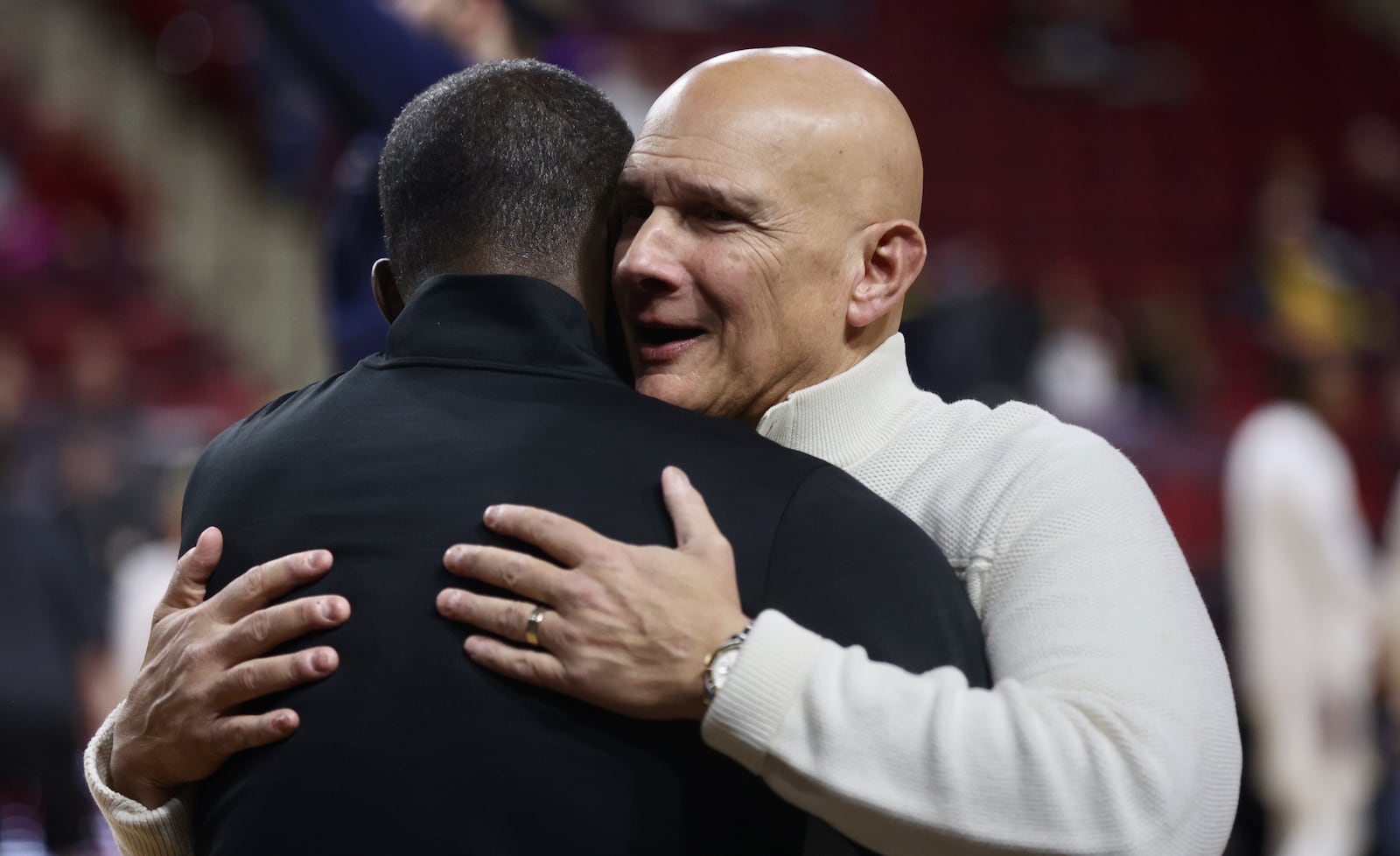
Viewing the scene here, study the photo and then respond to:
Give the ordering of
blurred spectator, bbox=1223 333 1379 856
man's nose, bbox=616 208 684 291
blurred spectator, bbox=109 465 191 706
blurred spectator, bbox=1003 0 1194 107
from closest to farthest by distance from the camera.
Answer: man's nose, bbox=616 208 684 291 < blurred spectator, bbox=1223 333 1379 856 < blurred spectator, bbox=109 465 191 706 < blurred spectator, bbox=1003 0 1194 107

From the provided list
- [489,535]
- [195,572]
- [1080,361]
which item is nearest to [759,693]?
[489,535]

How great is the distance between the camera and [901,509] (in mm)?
1677

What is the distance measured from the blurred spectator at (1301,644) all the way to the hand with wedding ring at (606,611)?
14.0 feet

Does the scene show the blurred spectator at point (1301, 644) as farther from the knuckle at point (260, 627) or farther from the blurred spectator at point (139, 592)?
the knuckle at point (260, 627)

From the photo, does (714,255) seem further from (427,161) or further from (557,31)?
(557,31)

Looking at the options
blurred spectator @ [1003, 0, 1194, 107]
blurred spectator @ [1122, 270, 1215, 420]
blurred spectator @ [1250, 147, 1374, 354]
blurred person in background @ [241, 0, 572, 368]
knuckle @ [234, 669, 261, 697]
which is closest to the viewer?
knuckle @ [234, 669, 261, 697]

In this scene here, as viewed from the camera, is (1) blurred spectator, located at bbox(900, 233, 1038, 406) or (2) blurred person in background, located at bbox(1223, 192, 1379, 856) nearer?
(2) blurred person in background, located at bbox(1223, 192, 1379, 856)

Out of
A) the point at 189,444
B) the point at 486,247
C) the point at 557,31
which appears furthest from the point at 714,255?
the point at 189,444

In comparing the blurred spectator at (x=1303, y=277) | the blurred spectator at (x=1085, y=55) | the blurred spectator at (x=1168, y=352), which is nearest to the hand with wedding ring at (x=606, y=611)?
the blurred spectator at (x=1168, y=352)

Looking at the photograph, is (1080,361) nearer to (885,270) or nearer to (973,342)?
(973,342)

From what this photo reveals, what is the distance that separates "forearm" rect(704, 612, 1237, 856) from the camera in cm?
135

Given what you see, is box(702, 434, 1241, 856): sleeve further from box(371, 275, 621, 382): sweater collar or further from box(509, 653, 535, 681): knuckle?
box(371, 275, 621, 382): sweater collar

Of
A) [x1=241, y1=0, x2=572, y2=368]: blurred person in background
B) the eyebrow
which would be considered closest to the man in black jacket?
the eyebrow

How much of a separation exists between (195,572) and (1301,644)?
175 inches
